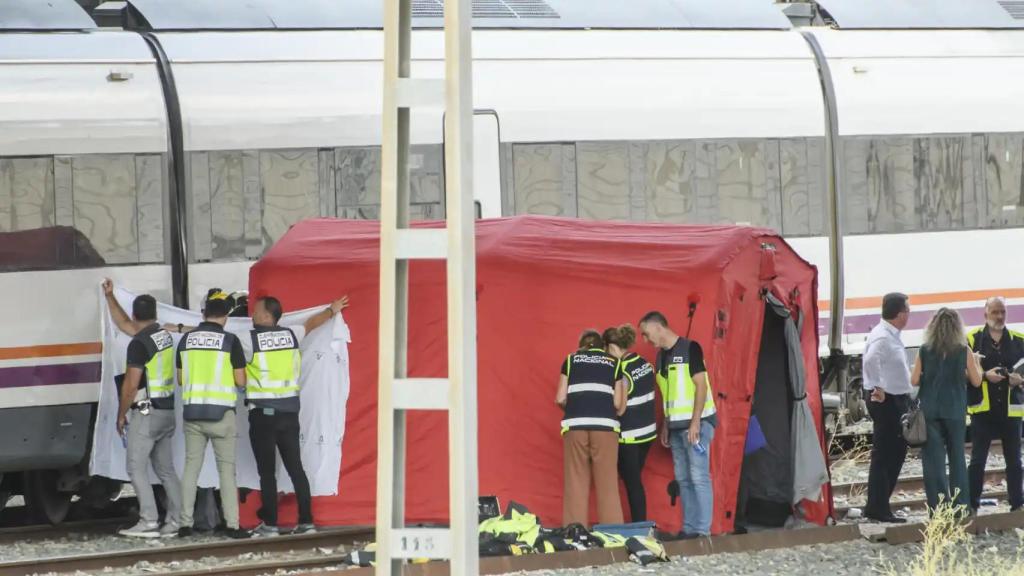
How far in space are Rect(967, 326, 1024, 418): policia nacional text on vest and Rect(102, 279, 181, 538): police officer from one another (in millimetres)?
5475

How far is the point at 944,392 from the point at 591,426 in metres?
A: 2.46

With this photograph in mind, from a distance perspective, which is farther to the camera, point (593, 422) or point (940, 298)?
point (940, 298)

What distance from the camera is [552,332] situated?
466 inches

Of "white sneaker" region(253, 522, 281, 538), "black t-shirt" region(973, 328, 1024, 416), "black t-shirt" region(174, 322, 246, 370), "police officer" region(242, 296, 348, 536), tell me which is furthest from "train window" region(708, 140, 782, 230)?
"white sneaker" region(253, 522, 281, 538)

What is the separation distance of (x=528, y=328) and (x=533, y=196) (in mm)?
2915

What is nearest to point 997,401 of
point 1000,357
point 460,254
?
point 1000,357

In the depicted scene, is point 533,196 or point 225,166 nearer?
point 225,166

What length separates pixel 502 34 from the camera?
14898mm

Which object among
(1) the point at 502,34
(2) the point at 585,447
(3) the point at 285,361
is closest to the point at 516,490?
(2) the point at 585,447

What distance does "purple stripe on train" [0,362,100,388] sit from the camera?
12523 mm

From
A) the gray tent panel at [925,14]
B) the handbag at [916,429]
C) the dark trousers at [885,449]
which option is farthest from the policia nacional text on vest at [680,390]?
the gray tent panel at [925,14]

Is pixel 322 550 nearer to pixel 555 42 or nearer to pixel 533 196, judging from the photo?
pixel 533 196

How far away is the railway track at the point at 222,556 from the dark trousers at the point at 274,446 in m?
0.26

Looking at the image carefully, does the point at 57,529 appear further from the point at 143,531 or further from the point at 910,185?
the point at 910,185
